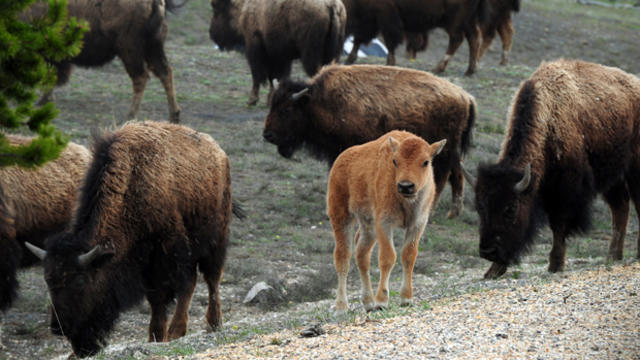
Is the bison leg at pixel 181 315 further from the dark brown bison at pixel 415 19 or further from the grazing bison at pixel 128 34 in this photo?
the dark brown bison at pixel 415 19

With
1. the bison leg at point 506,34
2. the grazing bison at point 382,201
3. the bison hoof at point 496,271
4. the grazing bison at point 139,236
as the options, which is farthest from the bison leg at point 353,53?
the grazing bison at point 382,201

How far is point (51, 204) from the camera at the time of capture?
26.7 feet

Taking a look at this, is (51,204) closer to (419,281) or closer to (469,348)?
(419,281)

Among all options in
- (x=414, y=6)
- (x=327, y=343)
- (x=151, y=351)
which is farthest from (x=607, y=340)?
(x=414, y=6)

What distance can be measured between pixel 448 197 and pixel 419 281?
390 cm

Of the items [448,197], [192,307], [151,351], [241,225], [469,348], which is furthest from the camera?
[448,197]

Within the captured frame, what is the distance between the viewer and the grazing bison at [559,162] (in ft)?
26.0

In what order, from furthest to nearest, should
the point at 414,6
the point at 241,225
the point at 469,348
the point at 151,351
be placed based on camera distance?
the point at 414,6, the point at 241,225, the point at 151,351, the point at 469,348

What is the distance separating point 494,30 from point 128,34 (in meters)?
12.1

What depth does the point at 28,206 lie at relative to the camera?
8.02 metres

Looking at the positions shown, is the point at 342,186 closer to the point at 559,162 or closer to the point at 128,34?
the point at 559,162

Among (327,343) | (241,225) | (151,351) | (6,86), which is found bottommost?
(241,225)

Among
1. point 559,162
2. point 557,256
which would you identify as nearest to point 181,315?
point 557,256

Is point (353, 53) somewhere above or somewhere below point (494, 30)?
below
